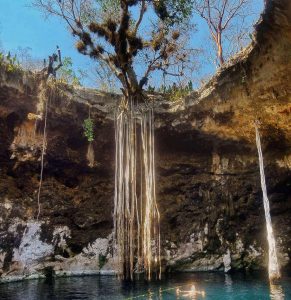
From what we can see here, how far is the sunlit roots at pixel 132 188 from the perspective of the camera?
331 inches

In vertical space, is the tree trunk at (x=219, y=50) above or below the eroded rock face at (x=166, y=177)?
above

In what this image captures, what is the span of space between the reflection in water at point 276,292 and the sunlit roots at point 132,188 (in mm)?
2616

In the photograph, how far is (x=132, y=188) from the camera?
28.7ft

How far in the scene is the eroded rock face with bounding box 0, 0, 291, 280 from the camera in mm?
9297

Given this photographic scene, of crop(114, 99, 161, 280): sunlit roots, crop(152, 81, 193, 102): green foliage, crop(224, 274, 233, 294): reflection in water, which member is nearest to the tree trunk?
crop(152, 81, 193, 102): green foliage

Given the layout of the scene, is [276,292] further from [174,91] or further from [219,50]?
[219,50]

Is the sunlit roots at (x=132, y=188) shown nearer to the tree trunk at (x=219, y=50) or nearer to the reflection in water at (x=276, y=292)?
the reflection in water at (x=276, y=292)

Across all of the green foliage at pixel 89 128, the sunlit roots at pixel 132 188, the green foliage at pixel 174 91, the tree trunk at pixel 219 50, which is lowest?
the sunlit roots at pixel 132 188

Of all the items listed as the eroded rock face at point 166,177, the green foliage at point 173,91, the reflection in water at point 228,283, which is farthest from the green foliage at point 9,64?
the reflection in water at point 228,283

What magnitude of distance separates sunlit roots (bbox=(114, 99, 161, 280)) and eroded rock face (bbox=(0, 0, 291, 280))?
0.61m

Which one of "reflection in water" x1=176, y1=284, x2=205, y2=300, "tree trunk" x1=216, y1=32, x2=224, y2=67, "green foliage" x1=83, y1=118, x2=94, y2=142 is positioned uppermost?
"tree trunk" x1=216, y1=32, x2=224, y2=67

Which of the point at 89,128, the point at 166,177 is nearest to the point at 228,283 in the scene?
the point at 166,177

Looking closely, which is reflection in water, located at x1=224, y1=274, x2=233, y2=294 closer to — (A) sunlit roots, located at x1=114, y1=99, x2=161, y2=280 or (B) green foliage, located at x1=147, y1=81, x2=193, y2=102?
(A) sunlit roots, located at x1=114, y1=99, x2=161, y2=280

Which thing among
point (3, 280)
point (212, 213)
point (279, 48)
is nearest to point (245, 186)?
point (212, 213)
